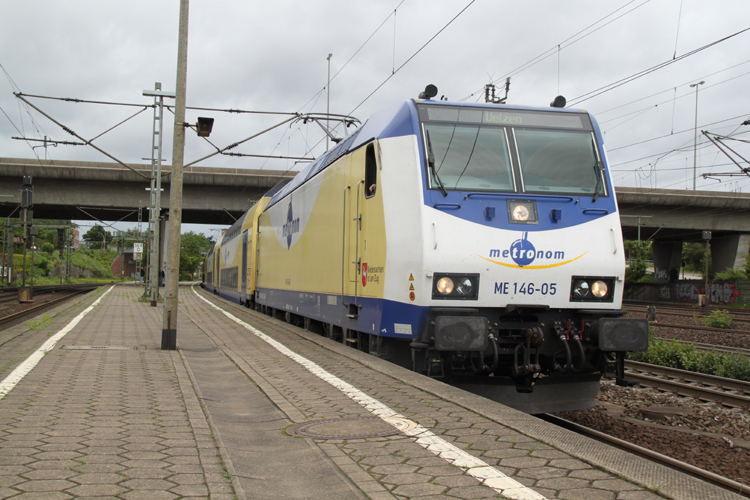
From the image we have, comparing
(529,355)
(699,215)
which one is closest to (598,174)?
(529,355)

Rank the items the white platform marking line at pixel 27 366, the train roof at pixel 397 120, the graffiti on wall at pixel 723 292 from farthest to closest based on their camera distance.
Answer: the graffiti on wall at pixel 723 292, the train roof at pixel 397 120, the white platform marking line at pixel 27 366

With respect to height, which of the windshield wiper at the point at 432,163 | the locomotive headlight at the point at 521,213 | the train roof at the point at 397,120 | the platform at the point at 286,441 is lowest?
the platform at the point at 286,441

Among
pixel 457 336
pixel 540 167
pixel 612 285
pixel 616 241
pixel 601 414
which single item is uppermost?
pixel 540 167

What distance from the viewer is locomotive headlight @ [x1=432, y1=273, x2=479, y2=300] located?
6480mm

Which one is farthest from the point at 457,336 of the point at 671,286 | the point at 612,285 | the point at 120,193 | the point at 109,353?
the point at 671,286

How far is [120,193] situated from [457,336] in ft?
116

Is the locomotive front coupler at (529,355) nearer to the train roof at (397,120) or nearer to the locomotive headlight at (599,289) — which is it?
the locomotive headlight at (599,289)

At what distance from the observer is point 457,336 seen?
6145 mm

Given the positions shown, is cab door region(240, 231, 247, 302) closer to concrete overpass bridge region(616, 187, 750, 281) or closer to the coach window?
the coach window

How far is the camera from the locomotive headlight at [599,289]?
680 cm

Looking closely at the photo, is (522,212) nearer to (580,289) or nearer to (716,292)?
(580,289)

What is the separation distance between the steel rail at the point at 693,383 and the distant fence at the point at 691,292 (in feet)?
99.5

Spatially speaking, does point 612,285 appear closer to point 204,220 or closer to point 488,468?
point 488,468

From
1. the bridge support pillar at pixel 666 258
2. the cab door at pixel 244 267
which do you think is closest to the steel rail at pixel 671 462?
the cab door at pixel 244 267
